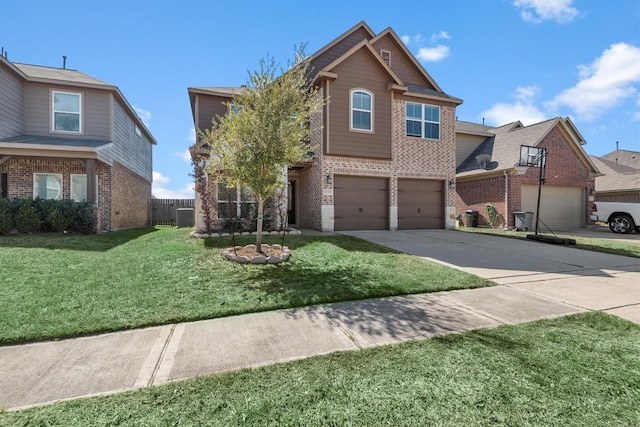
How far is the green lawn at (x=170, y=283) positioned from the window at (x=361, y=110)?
6432 millimetres

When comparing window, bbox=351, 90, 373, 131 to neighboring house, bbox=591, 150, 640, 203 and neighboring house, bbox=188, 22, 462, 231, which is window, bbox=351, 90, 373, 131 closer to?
neighboring house, bbox=188, 22, 462, 231

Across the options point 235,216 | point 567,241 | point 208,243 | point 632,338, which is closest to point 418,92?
point 567,241

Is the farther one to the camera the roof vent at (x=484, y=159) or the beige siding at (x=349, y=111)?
the roof vent at (x=484, y=159)

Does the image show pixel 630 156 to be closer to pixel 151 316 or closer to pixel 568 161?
pixel 568 161

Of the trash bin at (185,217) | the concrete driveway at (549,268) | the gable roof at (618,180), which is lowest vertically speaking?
the concrete driveway at (549,268)

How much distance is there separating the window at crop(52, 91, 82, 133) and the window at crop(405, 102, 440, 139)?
571 inches

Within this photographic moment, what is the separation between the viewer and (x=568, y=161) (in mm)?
16594

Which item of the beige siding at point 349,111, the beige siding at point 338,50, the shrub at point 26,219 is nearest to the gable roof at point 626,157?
the beige siding at point 349,111

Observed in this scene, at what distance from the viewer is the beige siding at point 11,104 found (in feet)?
38.8

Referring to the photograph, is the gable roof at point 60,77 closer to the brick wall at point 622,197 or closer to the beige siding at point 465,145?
the beige siding at point 465,145

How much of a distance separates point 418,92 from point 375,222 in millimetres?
6226

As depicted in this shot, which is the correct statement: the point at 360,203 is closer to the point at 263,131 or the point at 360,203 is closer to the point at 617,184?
the point at 263,131

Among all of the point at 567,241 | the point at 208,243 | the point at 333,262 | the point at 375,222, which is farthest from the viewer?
the point at 375,222

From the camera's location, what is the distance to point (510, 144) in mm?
16766
